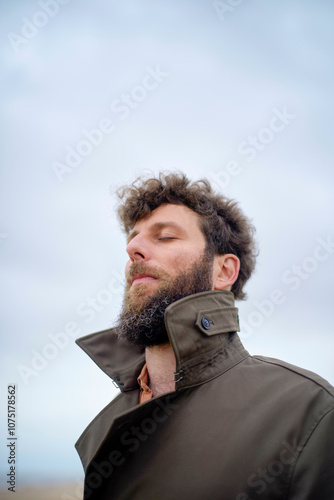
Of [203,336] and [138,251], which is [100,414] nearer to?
[203,336]

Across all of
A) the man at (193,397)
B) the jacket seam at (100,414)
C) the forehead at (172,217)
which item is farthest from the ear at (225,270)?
the jacket seam at (100,414)

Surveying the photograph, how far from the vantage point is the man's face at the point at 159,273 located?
280 centimetres

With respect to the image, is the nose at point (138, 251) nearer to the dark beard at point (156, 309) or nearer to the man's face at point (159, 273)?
the man's face at point (159, 273)

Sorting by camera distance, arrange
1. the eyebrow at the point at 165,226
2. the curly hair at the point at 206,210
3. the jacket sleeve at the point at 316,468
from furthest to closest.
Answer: the curly hair at the point at 206,210, the eyebrow at the point at 165,226, the jacket sleeve at the point at 316,468

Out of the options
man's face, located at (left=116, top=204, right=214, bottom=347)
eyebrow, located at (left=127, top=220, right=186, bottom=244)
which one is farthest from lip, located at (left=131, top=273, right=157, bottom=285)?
eyebrow, located at (left=127, top=220, right=186, bottom=244)

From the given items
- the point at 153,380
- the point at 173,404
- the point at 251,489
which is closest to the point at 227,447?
the point at 251,489

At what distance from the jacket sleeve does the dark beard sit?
1.23m

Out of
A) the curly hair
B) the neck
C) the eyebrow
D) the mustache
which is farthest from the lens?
the curly hair

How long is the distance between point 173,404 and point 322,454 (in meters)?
0.86

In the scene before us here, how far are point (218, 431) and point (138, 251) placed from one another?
5.00 feet

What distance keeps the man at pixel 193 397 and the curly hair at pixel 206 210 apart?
0.03m

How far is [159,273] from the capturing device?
2904mm

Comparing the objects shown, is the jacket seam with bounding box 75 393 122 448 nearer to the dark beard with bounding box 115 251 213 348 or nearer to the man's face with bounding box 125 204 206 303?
the dark beard with bounding box 115 251 213 348

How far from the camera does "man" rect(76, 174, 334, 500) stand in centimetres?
184
